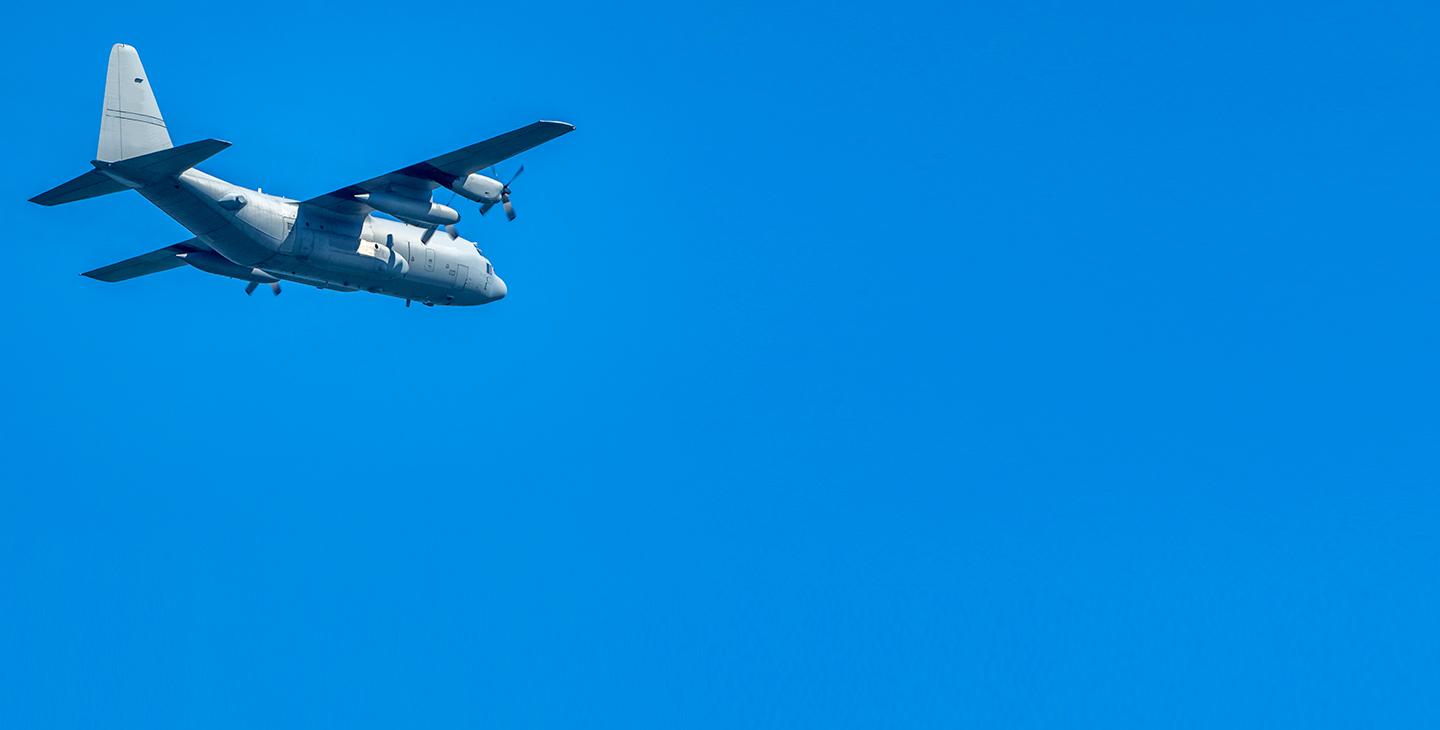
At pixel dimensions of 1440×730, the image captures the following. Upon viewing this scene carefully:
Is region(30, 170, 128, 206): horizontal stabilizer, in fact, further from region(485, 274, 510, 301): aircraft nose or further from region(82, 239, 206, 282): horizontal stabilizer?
region(485, 274, 510, 301): aircraft nose

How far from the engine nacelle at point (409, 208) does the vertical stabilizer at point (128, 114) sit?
17.4 feet

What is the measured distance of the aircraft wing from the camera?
142ft

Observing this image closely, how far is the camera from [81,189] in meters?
42.7

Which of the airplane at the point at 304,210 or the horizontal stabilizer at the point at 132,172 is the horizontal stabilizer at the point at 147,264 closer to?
the airplane at the point at 304,210

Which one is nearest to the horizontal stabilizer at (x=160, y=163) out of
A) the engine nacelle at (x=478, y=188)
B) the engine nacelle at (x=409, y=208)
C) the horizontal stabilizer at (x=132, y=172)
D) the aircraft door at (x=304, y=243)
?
the horizontal stabilizer at (x=132, y=172)

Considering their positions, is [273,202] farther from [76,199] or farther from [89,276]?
[89,276]

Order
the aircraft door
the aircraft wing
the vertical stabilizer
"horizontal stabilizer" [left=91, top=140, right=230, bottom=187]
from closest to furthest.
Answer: "horizontal stabilizer" [left=91, top=140, right=230, bottom=187] → the vertical stabilizer → the aircraft wing → the aircraft door

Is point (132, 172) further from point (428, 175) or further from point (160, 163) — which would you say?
point (428, 175)

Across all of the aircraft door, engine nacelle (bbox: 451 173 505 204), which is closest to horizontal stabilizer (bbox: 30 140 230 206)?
the aircraft door

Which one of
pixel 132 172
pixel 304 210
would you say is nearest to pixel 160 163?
pixel 132 172

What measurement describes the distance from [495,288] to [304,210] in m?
7.56

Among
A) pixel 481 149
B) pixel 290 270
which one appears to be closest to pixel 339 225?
pixel 290 270

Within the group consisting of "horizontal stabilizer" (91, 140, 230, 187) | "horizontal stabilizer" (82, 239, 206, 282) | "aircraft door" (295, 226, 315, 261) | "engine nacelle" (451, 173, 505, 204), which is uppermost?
"engine nacelle" (451, 173, 505, 204)

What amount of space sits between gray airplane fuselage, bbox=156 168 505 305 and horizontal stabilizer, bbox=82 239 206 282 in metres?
1.99
